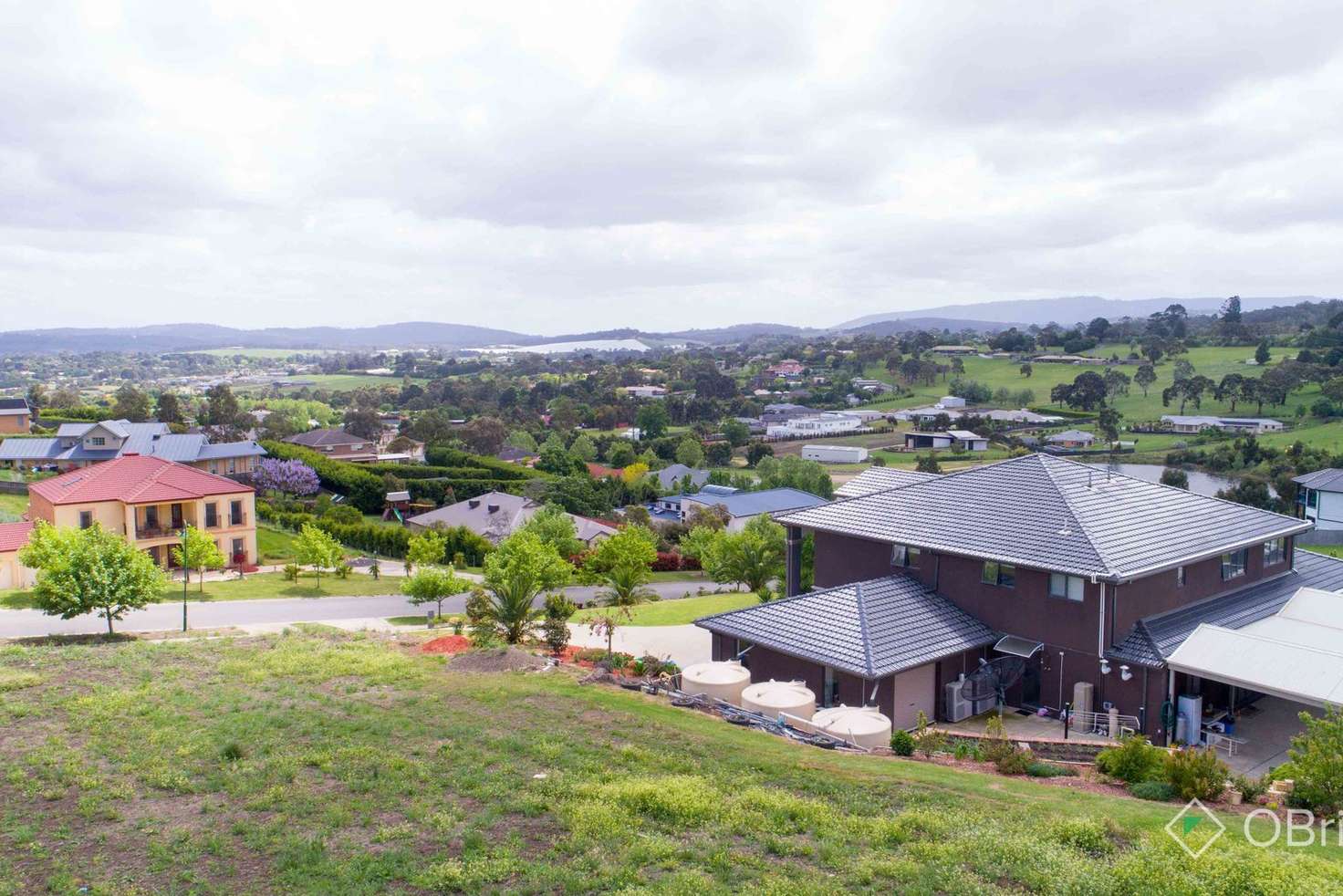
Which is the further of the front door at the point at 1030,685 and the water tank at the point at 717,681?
the front door at the point at 1030,685

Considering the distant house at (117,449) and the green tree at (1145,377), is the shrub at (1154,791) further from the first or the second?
the green tree at (1145,377)

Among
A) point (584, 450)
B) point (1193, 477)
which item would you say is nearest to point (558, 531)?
point (584, 450)

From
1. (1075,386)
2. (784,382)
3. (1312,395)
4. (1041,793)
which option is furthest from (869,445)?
(1041,793)

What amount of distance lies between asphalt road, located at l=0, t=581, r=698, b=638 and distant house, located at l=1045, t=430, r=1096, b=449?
71.4 metres

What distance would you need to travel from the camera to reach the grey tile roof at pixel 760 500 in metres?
70.2

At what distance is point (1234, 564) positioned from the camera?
2648cm

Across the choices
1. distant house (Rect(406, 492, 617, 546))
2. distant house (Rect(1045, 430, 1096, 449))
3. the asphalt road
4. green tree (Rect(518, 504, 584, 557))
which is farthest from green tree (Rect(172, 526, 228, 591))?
distant house (Rect(1045, 430, 1096, 449))

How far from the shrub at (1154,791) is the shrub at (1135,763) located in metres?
0.39

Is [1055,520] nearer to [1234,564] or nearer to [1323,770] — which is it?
[1234,564]

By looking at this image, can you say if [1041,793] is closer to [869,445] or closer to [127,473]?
[127,473]

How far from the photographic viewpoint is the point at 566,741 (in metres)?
16.8

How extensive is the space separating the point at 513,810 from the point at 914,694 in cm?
1179

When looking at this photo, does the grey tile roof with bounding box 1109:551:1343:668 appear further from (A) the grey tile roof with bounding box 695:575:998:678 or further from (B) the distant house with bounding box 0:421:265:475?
(B) the distant house with bounding box 0:421:265:475

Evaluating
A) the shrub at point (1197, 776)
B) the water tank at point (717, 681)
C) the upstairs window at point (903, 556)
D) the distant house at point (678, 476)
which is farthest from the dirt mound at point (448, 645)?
the distant house at point (678, 476)
